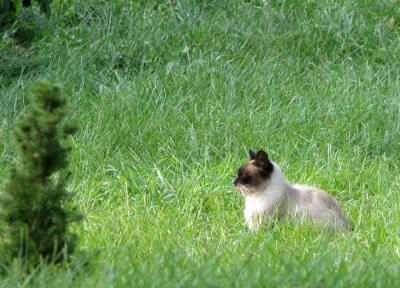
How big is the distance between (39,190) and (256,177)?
3.00 meters

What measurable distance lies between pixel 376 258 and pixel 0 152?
428 cm

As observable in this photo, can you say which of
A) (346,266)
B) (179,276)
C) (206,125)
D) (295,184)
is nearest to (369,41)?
(206,125)

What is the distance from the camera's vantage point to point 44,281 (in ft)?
14.4

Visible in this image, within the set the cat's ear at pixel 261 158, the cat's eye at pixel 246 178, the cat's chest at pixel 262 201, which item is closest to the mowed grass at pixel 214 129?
the cat's chest at pixel 262 201

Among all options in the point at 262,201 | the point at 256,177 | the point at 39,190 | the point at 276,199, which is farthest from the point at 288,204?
the point at 39,190

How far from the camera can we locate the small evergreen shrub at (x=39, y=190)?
15.4ft

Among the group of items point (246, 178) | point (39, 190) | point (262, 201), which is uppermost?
point (39, 190)

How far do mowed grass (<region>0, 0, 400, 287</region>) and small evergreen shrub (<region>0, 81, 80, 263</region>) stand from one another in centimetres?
17

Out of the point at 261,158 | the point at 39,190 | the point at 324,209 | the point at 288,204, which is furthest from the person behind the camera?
the point at 261,158

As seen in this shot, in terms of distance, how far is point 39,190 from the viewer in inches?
186

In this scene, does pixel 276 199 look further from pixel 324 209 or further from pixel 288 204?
pixel 324 209

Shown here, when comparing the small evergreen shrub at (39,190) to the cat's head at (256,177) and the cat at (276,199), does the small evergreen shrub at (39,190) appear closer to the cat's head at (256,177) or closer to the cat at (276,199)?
the cat at (276,199)

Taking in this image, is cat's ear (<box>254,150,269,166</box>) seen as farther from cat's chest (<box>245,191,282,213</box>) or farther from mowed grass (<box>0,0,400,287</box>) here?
mowed grass (<box>0,0,400,287</box>)

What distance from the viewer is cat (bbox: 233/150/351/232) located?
7.20 m
